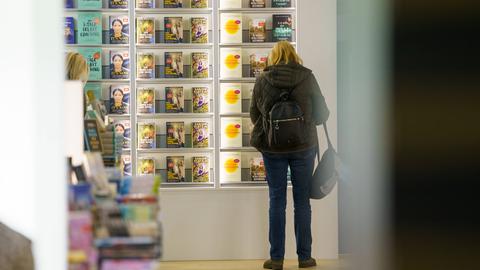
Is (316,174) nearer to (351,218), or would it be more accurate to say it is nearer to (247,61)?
(247,61)

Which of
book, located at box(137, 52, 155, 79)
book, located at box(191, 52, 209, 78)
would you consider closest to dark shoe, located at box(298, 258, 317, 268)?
book, located at box(191, 52, 209, 78)

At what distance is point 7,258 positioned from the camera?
2.95 meters

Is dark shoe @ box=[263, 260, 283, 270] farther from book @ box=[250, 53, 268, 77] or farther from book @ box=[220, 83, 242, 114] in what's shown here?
book @ box=[250, 53, 268, 77]

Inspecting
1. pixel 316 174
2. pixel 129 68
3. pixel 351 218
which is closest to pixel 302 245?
pixel 316 174

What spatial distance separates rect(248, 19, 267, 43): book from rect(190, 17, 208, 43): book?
0.38 m

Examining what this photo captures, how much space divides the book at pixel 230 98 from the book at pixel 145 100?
0.56 metres

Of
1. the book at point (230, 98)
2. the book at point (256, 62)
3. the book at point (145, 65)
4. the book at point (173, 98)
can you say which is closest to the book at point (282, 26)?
the book at point (256, 62)

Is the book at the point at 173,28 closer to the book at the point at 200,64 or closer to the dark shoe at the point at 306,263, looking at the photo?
the book at the point at 200,64

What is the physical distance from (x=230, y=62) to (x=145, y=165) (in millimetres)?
1082

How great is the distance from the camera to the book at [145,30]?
5.96 meters

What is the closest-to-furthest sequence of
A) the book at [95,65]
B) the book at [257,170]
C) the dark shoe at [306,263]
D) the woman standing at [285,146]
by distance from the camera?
1. the woman standing at [285,146]
2. the dark shoe at [306,263]
3. the book at [95,65]
4. the book at [257,170]

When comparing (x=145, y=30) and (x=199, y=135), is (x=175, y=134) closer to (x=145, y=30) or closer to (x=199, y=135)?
(x=199, y=135)

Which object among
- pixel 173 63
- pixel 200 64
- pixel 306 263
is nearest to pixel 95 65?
pixel 173 63

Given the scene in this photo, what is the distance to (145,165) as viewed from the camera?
236 inches
